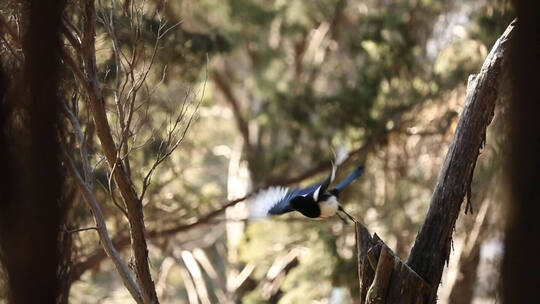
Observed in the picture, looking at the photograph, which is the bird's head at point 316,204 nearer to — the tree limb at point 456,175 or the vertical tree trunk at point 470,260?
the tree limb at point 456,175

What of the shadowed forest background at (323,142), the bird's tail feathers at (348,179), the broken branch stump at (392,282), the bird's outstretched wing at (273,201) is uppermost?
the shadowed forest background at (323,142)

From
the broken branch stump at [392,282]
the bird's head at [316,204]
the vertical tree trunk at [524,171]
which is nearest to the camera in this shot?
the vertical tree trunk at [524,171]

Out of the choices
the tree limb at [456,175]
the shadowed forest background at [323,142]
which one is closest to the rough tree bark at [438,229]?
the tree limb at [456,175]

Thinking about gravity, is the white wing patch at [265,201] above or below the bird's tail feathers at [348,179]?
below

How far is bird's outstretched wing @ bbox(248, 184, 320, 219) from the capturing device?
4.32 m

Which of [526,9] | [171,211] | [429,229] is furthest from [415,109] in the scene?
[526,9]

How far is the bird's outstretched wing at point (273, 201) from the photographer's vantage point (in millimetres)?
4322

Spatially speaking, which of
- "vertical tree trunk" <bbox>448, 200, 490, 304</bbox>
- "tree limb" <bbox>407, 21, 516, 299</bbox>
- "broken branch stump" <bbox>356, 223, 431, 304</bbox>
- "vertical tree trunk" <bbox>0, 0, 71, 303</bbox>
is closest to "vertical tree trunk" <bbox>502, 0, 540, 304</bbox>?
"vertical tree trunk" <bbox>0, 0, 71, 303</bbox>

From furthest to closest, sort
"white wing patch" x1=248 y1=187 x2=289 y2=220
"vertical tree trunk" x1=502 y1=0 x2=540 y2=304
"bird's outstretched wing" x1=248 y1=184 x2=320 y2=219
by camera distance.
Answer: "white wing patch" x1=248 y1=187 x2=289 y2=220
"bird's outstretched wing" x1=248 y1=184 x2=320 y2=219
"vertical tree trunk" x1=502 y1=0 x2=540 y2=304

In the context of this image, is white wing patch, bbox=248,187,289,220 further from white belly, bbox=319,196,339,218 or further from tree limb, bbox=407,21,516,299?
tree limb, bbox=407,21,516,299

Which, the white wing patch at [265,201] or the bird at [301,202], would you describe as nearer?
the bird at [301,202]

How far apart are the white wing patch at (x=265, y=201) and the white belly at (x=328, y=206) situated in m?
0.33

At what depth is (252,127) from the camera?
1373 centimetres

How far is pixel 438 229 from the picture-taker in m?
3.75
